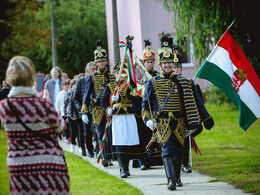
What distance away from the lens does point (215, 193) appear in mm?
7109

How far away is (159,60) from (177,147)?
1337mm

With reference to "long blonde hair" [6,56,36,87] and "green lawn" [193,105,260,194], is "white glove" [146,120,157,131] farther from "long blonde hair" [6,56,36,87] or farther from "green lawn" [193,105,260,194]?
"long blonde hair" [6,56,36,87]

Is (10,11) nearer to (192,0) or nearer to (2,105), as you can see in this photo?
(2,105)

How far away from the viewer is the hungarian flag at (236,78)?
857 cm

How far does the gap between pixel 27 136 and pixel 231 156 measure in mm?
6232

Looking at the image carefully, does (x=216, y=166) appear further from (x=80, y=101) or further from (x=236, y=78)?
(x=80, y=101)

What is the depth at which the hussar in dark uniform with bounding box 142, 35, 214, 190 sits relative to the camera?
24.8ft

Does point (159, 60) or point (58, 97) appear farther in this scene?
point (58, 97)

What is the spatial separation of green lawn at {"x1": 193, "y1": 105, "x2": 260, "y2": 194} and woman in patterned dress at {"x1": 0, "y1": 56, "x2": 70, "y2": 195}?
3141 mm

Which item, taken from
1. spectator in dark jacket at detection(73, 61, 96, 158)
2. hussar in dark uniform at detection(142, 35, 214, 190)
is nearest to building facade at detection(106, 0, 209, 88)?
spectator in dark jacket at detection(73, 61, 96, 158)

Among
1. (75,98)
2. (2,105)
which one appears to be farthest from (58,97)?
(2,105)

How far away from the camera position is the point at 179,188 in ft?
25.1

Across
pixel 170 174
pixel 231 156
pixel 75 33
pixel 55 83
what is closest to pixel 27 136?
pixel 170 174

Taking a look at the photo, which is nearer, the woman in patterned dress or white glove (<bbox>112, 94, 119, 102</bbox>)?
the woman in patterned dress
